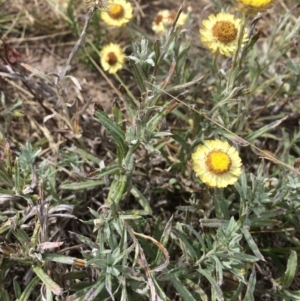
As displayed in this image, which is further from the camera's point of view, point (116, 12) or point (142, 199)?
point (116, 12)

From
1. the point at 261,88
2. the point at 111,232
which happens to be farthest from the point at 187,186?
the point at 261,88

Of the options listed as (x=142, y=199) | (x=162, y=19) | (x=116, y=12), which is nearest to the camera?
(x=142, y=199)

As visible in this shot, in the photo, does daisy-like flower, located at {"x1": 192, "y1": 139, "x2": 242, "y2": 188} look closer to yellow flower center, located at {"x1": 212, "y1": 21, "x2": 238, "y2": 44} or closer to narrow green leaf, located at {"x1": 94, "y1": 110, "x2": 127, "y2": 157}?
narrow green leaf, located at {"x1": 94, "y1": 110, "x2": 127, "y2": 157}

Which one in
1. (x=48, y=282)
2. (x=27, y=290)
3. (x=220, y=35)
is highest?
(x=220, y=35)

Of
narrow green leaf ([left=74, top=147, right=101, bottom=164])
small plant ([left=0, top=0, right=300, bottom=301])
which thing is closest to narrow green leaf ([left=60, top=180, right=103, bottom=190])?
small plant ([left=0, top=0, right=300, bottom=301])

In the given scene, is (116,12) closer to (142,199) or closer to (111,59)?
(111,59)

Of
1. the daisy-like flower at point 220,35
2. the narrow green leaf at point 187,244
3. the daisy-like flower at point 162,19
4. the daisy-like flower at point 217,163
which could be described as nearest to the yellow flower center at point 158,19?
the daisy-like flower at point 162,19

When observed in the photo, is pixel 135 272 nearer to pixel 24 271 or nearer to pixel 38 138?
pixel 24 271

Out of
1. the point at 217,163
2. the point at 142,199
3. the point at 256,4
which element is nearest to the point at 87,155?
the point at 142,199
